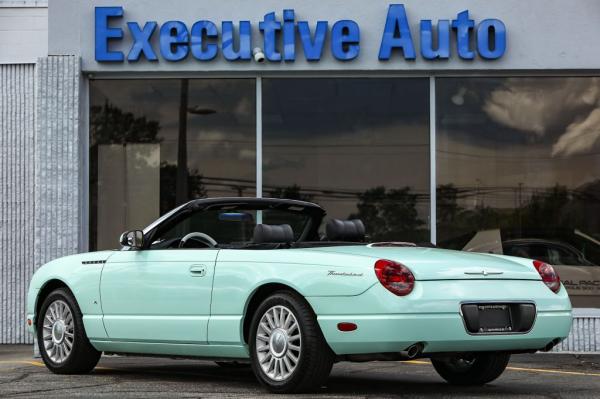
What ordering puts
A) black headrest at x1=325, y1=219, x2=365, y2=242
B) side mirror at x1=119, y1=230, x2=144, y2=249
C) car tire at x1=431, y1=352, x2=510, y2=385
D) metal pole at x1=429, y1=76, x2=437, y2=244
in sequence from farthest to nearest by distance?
metal pole at x1=429, y1=76, x2=437, y2=244, side mirror at x1=119, y1=230, x2=144, y2=249, black headrest at x1=325, y1=219, x2=365, y2=242, car tire at x1=431, y1=352, x2=510, y2=385

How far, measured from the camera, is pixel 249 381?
8922mm

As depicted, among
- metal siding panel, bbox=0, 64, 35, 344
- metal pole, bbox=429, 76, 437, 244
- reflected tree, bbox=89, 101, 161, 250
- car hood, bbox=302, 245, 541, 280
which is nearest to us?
car hood, bbox=302, 245, 541, 280

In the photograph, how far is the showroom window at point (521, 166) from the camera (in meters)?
13.8

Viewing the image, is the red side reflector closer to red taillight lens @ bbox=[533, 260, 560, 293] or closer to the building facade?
red taillight lens @ bbox=[533, 260, 560, 293]

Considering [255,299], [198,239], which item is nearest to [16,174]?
[198,239]

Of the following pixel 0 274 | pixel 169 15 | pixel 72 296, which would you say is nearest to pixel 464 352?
pixel 72 296

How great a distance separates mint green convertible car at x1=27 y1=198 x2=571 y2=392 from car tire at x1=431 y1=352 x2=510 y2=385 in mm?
10

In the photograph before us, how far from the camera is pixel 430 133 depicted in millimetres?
13867

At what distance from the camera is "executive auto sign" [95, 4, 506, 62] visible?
44.6 feet

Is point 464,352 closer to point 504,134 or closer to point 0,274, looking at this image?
point 504,134

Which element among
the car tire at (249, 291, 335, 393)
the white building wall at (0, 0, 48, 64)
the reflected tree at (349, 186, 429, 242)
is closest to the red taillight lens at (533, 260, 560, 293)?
the car tire at (249, 291, 335, 393)

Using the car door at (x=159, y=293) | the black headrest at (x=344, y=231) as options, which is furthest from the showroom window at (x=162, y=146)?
the black headrest at (x=344, y=231)

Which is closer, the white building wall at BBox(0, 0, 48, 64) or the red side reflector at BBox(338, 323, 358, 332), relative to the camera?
the red side reflector at BBox(338, 323, 358, 332)

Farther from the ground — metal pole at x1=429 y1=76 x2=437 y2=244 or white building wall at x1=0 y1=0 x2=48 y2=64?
white building wall at x1=0 y1=0 x2=48 y2=64
